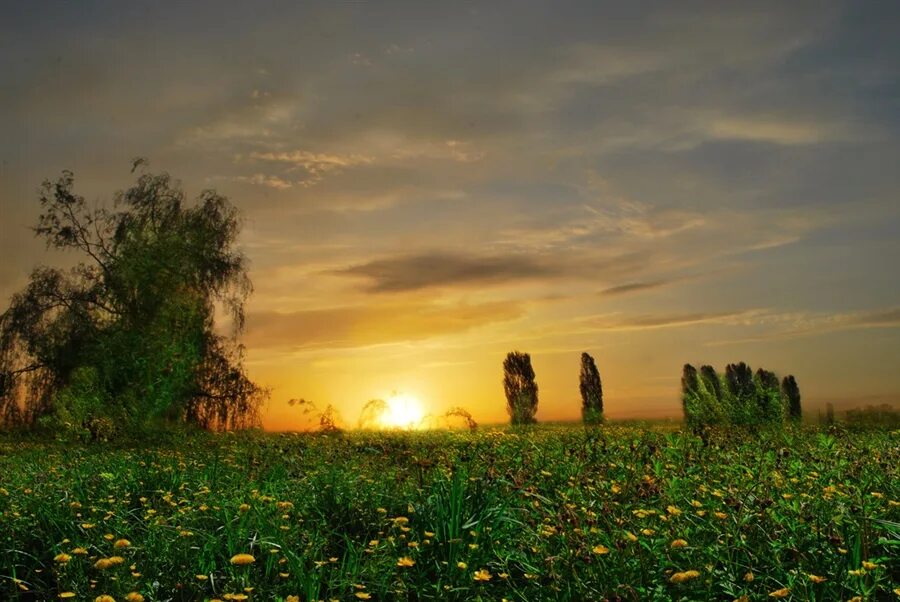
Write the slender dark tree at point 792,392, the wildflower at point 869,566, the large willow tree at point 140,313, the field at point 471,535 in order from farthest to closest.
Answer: the slender dark tree at point 792,392 < the large willow tree at point 140,313 < the field at point 471,535 < the wildflower at point 869,566

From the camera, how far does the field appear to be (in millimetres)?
4203

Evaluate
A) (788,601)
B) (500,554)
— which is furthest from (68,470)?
(788,601)

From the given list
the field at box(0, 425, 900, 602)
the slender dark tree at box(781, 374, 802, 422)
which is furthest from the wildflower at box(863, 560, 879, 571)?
the slender dark tree at box(781, 374, 802, 422)

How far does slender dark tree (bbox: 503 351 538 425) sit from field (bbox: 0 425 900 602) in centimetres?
1683

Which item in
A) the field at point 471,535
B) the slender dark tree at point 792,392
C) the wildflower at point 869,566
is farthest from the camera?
the slender dark tree at point 792,392

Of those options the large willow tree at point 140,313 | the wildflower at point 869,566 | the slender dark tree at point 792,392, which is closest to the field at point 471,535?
the wildflower at point 869,566

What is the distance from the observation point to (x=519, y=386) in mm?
25062

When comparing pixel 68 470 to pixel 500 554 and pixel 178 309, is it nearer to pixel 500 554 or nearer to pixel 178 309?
pixel 500 554

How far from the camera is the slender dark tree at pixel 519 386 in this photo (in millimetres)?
24438

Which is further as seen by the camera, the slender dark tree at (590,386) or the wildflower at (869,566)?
the slender dark tree at (590,386)

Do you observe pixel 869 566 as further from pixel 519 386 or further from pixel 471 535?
pixel 519 386

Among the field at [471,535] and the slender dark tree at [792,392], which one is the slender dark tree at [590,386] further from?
the field at [471,535]

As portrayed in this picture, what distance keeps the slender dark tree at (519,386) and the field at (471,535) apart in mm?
16830

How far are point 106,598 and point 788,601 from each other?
3531 millimetres
